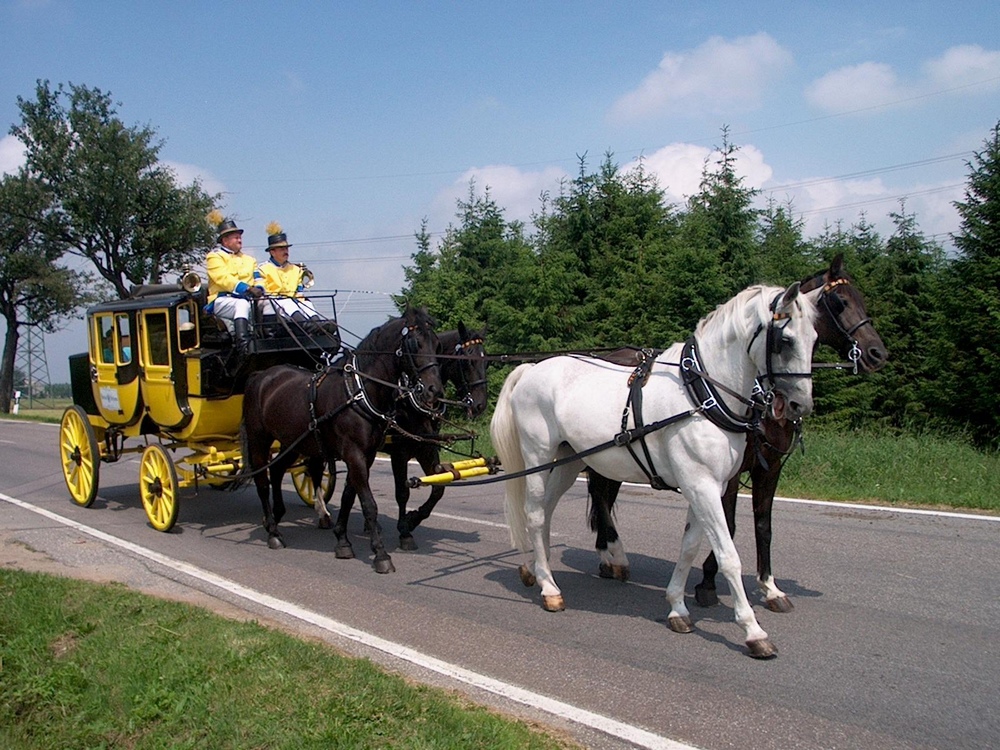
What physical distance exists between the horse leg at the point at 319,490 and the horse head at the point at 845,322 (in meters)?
5.79

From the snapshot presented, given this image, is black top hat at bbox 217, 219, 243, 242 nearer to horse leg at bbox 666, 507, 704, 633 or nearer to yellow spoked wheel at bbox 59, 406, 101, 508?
yellow spoked wheel at bbox 59, 406, 101, 508

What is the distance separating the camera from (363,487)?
7.91m

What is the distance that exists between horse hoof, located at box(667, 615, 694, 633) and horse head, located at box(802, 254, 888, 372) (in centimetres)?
203

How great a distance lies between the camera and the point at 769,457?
6.27m

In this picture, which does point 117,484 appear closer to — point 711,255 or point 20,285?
point 711,255

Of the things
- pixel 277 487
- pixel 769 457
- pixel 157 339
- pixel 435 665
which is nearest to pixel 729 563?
pixel 769 457

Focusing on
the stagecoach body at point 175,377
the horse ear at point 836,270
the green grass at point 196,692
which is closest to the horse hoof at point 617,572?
the green grass at point 196,692

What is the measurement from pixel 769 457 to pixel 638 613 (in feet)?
4.86

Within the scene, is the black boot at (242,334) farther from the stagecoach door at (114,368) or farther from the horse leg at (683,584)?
the horse leg at (683,584)

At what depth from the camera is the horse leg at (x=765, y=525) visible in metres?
6.21

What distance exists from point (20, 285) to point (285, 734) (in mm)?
38970

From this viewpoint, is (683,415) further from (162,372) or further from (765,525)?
(162,372)

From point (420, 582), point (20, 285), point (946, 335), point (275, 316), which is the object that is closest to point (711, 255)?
point (946, 335)

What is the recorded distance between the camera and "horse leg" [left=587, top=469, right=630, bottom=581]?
7.14 m
